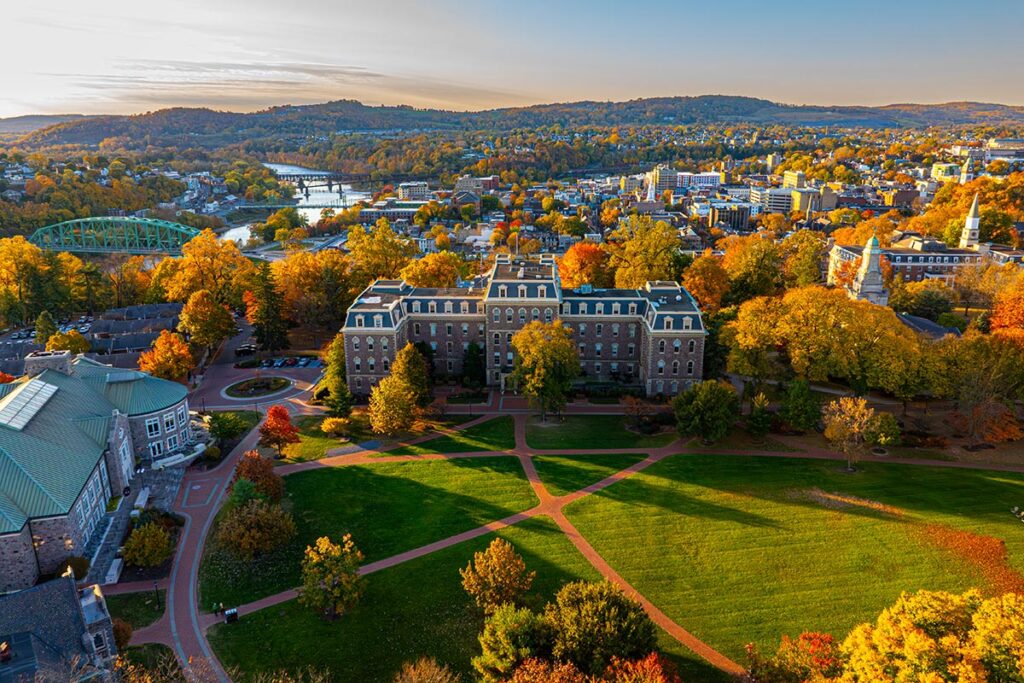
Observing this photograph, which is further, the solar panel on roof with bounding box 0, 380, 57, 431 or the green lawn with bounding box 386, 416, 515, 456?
the green lawn with bounding box 386, 416, 515, 456

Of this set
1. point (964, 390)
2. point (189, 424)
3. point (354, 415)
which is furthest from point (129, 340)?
point (964, 390)

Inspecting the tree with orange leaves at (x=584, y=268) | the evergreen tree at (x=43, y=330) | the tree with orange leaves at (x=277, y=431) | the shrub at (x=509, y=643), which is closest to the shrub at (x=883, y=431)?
the shrub at (x=509, y=643)

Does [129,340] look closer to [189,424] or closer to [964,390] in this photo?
[189,424]

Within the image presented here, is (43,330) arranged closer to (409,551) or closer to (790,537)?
(409,551)

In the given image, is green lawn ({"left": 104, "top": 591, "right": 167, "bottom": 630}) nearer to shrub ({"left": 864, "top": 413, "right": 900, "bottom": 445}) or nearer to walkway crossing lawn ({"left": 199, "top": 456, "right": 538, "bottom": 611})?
walkway crossing lawn ({"left": 199, "top": 456, "right": 538, "bottom": 611})

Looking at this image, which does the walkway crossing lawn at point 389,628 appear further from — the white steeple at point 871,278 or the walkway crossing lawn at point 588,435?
the white steeple at point 871,278

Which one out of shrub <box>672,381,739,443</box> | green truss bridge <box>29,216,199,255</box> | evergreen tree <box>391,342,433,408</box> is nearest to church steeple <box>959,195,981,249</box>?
shrub <box>672,381,739,443</box>
